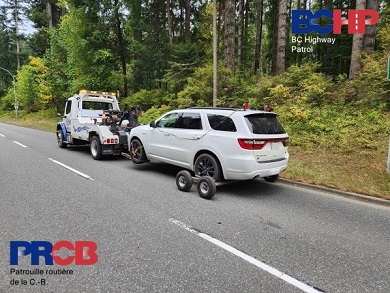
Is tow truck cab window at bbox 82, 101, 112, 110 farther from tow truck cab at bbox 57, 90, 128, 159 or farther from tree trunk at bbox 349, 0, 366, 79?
tree trunk at bbox 349, 0, 366, 79

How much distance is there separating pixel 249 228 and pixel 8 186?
5.79 meters

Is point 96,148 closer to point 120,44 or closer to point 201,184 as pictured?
point 201,184

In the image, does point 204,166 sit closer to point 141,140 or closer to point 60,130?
point 141,140

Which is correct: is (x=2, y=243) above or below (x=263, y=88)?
below

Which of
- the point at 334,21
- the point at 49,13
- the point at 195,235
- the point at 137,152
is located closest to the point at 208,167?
the point at 195,235

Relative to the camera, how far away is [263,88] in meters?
13.0

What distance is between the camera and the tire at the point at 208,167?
20.0 ft

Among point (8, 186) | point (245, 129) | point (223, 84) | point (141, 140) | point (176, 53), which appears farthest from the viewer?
point (176, 53)

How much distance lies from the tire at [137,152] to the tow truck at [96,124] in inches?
41.3

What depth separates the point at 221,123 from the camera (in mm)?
6195

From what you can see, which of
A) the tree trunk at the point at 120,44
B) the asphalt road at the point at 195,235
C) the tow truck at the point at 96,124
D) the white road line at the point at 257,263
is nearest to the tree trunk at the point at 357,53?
the asphalt road at the point at 195,235

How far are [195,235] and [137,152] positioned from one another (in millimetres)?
→ 5060

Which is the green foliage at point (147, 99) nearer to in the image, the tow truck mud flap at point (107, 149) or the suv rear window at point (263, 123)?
the tow truck mud flap at point (107, 149)

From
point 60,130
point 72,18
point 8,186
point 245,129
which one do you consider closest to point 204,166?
point 245,129
